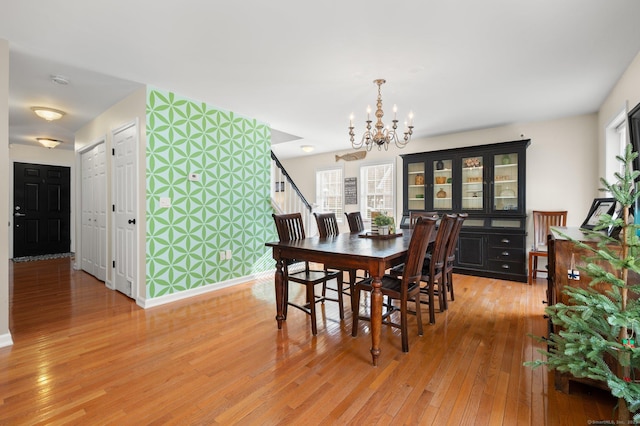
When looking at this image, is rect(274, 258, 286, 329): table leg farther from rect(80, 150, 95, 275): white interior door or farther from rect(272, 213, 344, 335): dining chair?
rect(80, 150, 95, 275): white interior door

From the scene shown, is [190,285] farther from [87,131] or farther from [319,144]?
[319,144]

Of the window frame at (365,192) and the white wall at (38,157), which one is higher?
the white wall at (38,157)

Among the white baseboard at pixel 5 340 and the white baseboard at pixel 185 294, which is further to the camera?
the white baseboard at pixel 185 294

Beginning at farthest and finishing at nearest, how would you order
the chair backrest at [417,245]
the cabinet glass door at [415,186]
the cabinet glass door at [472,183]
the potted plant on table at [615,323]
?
the cabinet glass door at [415,186] < the cabinet glass door at [472,183] < the chair backrest at [417,245] < the potted plant on table at [615,323]

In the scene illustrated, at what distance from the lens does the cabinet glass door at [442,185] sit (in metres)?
5.22

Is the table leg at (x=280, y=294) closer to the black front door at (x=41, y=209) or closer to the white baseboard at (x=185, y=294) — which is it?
the white baseboard at (x=185, y=294)

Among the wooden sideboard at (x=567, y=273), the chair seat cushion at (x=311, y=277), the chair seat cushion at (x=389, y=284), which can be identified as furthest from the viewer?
the chair seat cushion at (x=311, y=277)

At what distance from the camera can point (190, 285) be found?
379 centimetres

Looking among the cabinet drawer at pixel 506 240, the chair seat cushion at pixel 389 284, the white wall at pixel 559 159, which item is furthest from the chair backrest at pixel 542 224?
the chair seat cushion at pixel 389 284

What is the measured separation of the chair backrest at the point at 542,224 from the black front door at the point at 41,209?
925 cm

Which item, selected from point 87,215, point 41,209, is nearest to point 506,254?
point 87,215

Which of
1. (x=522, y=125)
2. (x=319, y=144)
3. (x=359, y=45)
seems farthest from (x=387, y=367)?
(x=319, y=144)

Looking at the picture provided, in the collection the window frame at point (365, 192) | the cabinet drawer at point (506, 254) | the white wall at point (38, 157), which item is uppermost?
the white wall at point (38, 157)

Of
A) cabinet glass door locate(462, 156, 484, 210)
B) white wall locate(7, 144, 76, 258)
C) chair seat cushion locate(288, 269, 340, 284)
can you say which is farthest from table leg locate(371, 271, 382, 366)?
white wall locate(7, 144, 76, 258)
